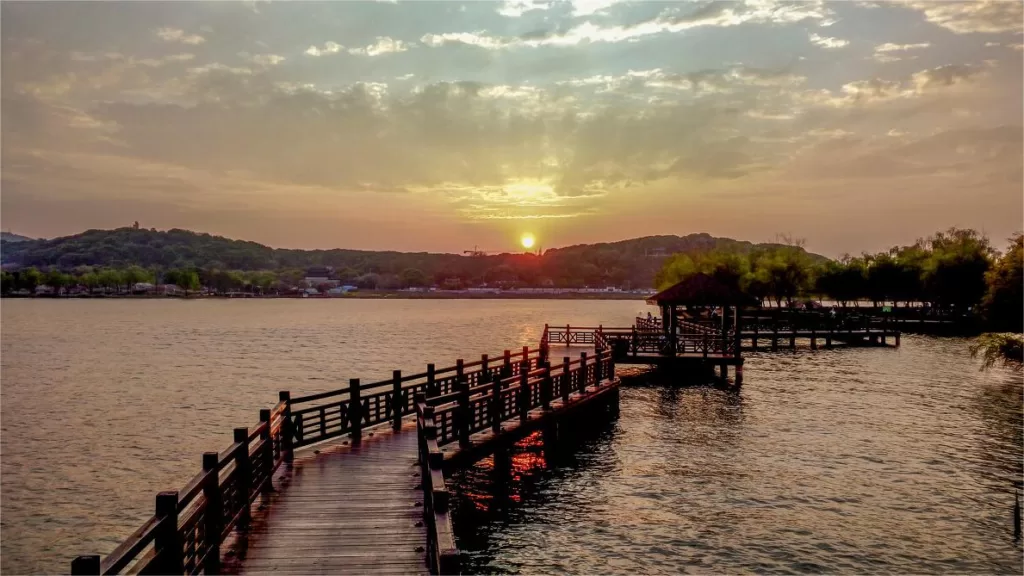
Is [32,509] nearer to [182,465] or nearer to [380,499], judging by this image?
[182,465]

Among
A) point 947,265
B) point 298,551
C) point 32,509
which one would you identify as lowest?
point 32,509

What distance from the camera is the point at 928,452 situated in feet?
79.4

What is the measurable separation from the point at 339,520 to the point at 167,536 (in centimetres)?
376

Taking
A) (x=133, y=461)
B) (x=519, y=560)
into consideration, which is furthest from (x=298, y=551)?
(x=133, y=461)

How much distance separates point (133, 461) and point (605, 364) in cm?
1879

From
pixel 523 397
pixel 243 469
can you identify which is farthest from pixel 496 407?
pixel 243 469

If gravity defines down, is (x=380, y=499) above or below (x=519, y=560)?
above

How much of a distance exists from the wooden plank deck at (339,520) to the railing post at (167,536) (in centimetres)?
162

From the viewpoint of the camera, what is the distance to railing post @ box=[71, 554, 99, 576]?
237 inches

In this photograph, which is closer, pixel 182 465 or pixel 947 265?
pixel 182 465

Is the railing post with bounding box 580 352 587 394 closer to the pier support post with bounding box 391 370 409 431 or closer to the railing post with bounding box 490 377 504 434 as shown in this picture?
the railing post with bounding box 490 377 504 434

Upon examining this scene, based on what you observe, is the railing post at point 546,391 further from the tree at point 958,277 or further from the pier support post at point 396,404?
the tree at point 958,277

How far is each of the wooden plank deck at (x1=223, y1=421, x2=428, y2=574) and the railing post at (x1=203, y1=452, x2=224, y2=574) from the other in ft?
0.76

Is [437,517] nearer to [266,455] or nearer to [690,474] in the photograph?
[266,455]
